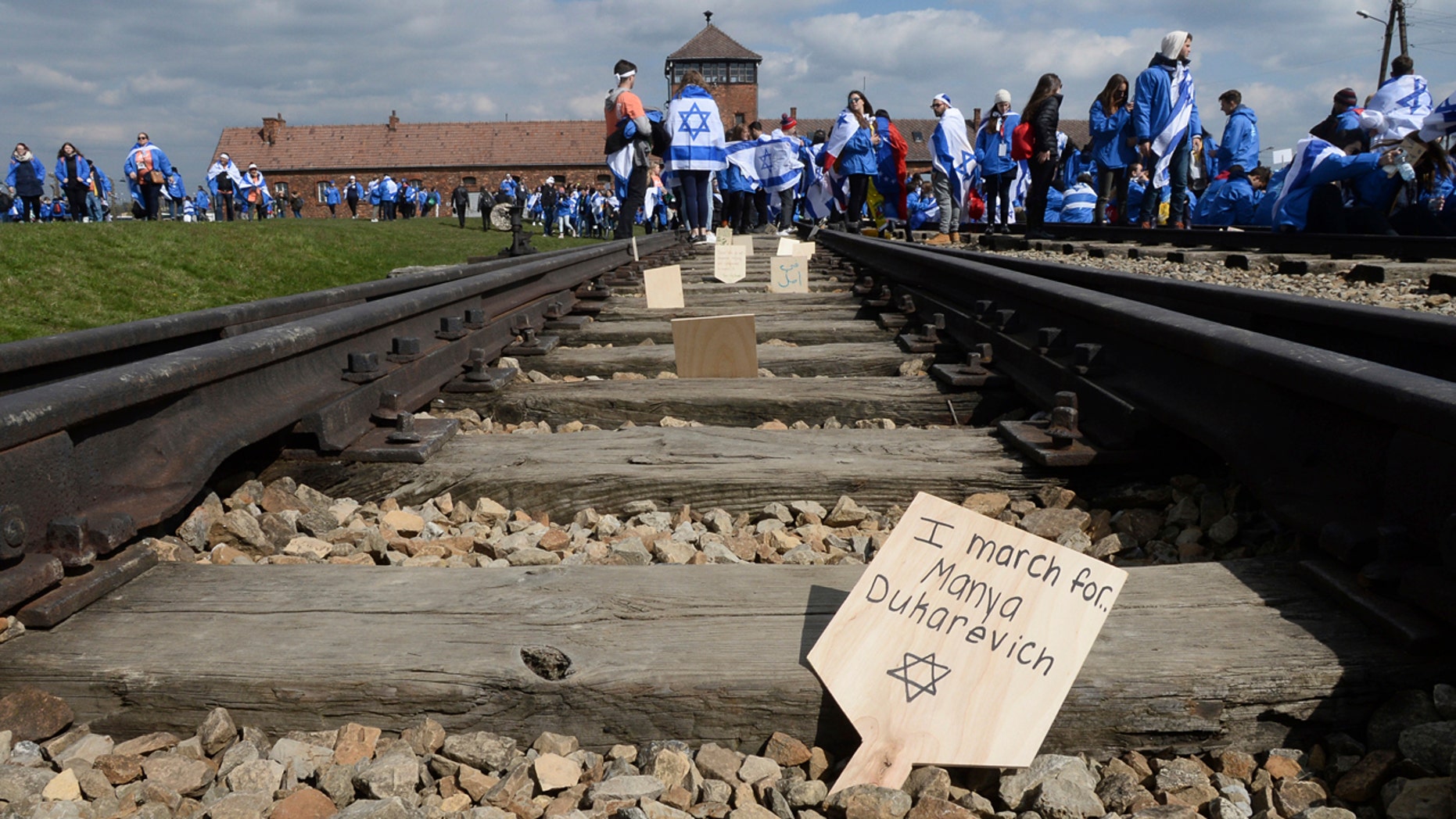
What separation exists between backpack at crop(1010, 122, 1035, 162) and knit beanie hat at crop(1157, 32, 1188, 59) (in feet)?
5.51

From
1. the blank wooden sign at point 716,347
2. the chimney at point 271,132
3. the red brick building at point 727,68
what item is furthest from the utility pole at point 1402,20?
the chimney at point 271,132

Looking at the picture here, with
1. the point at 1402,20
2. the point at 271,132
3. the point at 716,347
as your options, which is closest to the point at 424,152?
the point at 271,132

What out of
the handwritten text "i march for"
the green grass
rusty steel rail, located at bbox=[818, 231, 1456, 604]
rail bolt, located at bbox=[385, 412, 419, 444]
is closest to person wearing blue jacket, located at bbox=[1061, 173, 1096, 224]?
the green grass

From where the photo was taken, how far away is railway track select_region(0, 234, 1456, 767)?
4.49 feet

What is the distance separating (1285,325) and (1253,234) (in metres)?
7.31

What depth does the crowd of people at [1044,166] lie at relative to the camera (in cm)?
1017

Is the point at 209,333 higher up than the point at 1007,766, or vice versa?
the point at 209,333

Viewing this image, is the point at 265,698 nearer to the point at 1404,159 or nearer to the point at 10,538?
the point at 10,538

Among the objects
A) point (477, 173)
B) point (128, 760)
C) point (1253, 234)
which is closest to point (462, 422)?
point (128, 760)

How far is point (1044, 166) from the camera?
38.4ft

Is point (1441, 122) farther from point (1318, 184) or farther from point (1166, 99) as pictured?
point (1166, 99)

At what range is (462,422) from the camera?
124 inches

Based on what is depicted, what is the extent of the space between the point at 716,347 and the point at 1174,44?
10349 mm

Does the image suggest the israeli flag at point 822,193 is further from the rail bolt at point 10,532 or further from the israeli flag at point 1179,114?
the rail bolt at point 10,532
